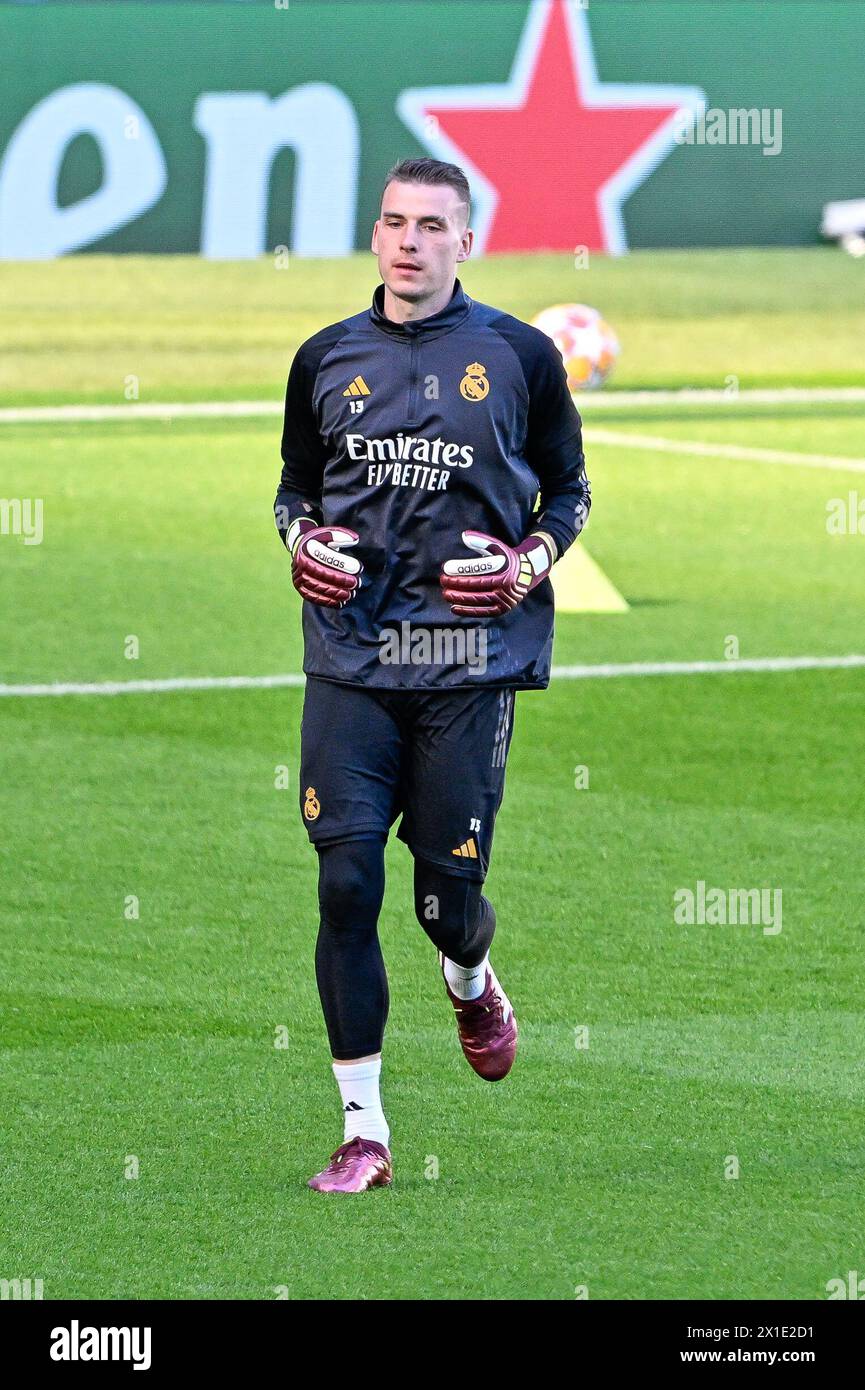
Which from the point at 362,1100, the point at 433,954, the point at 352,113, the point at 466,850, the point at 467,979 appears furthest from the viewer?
the point at 352,113

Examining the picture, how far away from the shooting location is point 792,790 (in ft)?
30.4

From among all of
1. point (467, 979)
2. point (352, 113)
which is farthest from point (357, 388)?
point (352, 113)

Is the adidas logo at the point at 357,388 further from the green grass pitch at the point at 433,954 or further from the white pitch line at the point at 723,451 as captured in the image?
the white pitch line at the point at 723,451

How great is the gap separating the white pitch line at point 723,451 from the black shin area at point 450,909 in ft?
39.4

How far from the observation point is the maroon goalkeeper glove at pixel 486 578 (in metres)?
5.37

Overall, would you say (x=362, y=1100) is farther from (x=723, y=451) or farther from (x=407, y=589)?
(x=723, y=451)

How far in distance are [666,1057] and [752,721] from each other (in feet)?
13.8

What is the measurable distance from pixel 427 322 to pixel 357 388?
224 mm

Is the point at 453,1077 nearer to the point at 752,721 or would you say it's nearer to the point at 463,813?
the point at 463,813

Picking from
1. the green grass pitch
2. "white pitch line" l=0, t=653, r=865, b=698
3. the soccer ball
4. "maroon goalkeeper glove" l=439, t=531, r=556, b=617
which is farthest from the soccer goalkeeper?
the soccer ball

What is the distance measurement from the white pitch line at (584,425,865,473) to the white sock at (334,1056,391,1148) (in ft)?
40.6

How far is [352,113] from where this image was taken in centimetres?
2544
